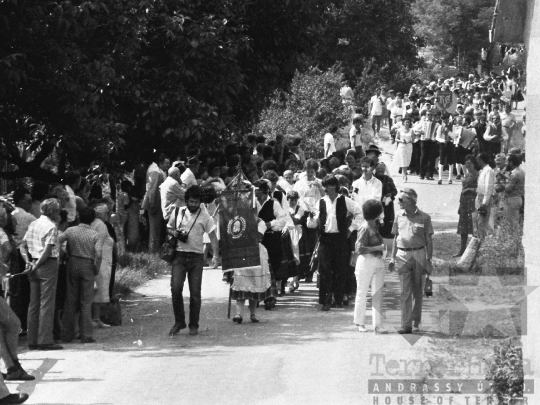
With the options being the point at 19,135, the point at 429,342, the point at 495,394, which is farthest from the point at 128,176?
the point at 495,394

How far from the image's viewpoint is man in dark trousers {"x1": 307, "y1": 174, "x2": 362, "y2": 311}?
53.4 ft

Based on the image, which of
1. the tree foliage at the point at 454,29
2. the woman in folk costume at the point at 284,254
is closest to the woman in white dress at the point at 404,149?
the woman in folk costume at the point at 284,254

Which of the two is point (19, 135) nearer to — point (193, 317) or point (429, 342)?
point (193, 317)

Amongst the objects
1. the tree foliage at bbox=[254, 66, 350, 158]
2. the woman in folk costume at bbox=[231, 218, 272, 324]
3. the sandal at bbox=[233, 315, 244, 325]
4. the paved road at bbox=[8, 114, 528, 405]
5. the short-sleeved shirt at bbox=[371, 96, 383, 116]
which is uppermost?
the short-sleeved shirt at bbox=[371, 96, 383, 116]

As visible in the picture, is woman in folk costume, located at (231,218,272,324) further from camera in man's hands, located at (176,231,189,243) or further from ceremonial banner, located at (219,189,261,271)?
camera in man's hands, located at (176,231,189,243)

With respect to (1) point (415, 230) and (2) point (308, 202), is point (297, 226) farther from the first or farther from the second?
(1) point (415, 230)

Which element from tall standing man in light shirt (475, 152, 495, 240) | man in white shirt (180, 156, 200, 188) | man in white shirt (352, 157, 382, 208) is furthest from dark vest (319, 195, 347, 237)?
tall standing man in light shirt (475, 152, 495, 240)

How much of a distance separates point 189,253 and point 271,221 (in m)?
2.04

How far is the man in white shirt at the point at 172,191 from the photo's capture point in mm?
19719

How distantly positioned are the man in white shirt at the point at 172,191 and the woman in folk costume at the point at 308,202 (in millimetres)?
2002

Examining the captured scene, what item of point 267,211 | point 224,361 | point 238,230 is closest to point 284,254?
point 267,211

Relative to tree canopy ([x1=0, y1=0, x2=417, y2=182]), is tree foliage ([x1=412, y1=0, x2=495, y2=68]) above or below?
above

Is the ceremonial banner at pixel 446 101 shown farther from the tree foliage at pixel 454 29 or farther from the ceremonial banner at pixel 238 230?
the ceremonial banner at pixel 238 230

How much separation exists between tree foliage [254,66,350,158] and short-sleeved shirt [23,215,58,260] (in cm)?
1926
